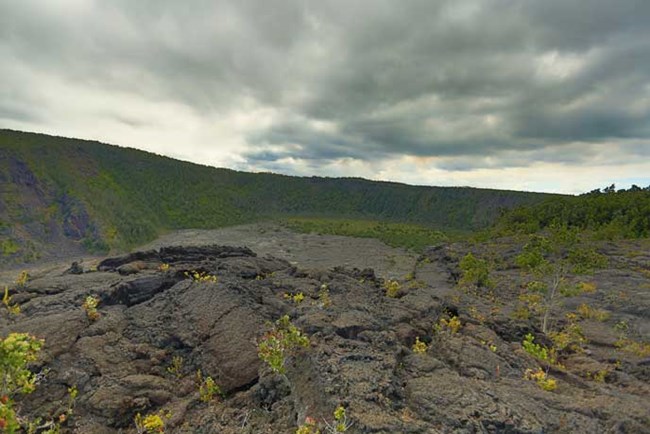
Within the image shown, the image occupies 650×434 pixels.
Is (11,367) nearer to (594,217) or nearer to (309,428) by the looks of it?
(309,428)

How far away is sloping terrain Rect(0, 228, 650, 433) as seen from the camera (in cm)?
1037

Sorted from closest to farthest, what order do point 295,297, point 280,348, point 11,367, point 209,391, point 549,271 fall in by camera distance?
point 11,367 → point 280,348 → point 209,391 → point 295,297 → point 549,271

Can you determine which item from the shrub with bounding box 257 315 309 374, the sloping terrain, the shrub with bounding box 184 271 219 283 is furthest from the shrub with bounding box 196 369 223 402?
the shrub with bounding box 184 271 219 283

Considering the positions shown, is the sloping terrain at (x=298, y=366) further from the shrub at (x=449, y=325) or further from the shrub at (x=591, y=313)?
the shrub at (x=591, y=313)

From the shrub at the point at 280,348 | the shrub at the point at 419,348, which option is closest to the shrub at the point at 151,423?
the shrub at the point at 280,348

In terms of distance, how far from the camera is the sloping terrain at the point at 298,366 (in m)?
10.4

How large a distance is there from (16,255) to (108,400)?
120402 mm

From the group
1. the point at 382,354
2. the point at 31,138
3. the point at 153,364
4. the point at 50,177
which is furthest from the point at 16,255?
the point at 382,354

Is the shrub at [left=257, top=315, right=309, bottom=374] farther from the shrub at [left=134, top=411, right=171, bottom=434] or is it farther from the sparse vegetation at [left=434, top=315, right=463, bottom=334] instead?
the sparse vegetation at [left=434, top=315, right=463, bottom=334]

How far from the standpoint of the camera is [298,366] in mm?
12305

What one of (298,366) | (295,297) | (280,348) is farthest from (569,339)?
(280,348)

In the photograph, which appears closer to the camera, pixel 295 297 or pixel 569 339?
pixel 295 297

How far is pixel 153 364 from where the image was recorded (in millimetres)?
14688

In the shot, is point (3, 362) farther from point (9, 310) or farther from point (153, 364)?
point (9, 310)
